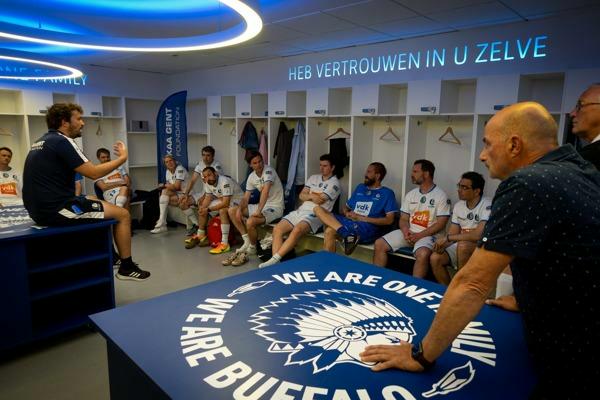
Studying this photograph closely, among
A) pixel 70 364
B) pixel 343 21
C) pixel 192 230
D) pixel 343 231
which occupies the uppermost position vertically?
pixel 343 21

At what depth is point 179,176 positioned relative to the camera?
616 cm

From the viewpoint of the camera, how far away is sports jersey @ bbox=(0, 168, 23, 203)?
494cm

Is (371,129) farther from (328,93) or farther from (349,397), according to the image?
(349,397)

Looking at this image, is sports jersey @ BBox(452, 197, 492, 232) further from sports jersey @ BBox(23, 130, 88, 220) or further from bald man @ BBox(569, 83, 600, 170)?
sports jersey @ BBox(23, 130, 88, 220)

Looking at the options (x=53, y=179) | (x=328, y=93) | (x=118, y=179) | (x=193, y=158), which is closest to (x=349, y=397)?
(x=53, y=179)

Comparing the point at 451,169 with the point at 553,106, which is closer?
the point at 553,106

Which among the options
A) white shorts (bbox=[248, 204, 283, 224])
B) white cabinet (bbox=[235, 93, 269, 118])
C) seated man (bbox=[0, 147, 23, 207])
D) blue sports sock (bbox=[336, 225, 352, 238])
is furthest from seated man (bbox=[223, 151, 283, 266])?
seated man (bbox=[0, 147, 23, 207])

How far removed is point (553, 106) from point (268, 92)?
10.5 ft

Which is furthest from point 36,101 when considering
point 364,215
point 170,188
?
point 364,215

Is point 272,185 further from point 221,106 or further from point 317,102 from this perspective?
point 221,106

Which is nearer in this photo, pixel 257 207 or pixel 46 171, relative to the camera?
pixel 46 171

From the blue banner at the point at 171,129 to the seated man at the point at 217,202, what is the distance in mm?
1288

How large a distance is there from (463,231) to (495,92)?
124 cm

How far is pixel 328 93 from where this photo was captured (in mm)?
4695
